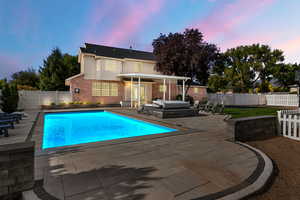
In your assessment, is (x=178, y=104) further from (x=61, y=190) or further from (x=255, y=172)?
(x=61, y=190)

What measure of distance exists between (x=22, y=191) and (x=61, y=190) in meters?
0.50

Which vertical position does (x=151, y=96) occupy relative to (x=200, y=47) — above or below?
below

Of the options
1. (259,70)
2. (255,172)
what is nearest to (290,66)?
(259,70)

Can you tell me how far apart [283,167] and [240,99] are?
24582 millimetres

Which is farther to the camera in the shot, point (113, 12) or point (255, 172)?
point (113, 12)

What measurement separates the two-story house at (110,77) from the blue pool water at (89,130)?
4180mm

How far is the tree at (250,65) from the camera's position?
87.3 ft

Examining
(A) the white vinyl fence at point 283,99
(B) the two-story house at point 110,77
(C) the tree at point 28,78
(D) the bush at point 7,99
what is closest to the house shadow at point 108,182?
(D) the bush at point 7,99

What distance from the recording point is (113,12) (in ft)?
47.0

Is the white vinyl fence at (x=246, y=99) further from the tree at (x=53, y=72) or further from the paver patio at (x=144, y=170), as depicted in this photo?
the tree at (x=53, y=72)

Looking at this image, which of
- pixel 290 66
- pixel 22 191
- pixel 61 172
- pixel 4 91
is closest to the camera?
pixel 22 191

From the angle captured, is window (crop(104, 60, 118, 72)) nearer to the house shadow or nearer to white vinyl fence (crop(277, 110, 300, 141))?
the house shadow

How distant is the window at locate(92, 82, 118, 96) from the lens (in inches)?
675

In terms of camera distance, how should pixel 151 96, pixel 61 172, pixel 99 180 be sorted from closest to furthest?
pixel 99 180, pixel 61 172, pixel 151 96
